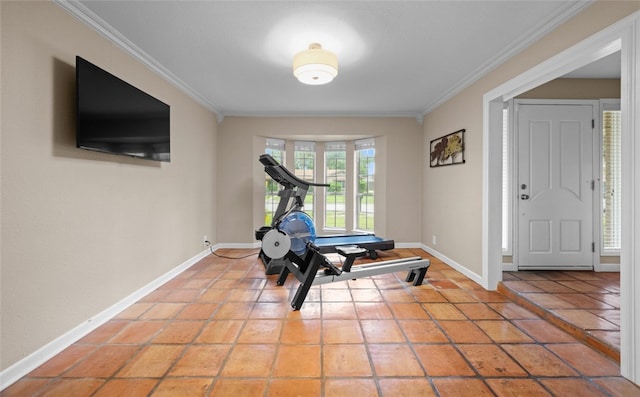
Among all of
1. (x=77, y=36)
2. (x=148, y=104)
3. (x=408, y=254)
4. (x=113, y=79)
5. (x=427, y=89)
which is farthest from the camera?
(x=408, y=254)

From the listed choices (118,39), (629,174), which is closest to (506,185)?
(629,174)

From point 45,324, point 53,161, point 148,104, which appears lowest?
point 45,324

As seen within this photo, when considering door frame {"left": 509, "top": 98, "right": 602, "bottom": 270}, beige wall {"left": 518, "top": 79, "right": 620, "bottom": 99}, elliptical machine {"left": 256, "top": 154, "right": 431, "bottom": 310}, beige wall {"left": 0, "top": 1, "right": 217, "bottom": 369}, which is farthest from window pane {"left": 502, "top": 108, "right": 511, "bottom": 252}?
beige wall {"left": 0, "top": 1, "right": 217, "bottom": 369}

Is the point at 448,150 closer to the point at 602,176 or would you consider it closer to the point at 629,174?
the point at 602,176

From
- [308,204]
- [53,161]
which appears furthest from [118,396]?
[308,204]

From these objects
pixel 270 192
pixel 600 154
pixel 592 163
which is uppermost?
pixel 600 154

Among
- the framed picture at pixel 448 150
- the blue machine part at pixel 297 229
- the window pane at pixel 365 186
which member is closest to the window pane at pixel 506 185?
the framed picture at pixel 448 150

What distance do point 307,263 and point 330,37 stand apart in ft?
7.03

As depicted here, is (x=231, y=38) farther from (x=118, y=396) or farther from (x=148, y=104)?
(x=118, y=396)

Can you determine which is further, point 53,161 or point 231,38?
point 231,38

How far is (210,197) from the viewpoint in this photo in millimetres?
5000

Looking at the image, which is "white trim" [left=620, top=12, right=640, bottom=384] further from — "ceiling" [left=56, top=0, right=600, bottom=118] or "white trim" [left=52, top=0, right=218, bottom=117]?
"white trim" [left=52, top=0, right=218, bottom=117]

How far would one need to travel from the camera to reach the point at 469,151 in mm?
3695

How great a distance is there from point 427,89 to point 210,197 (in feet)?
12.5
